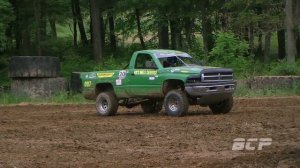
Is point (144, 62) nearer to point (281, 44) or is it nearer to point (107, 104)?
point (107, 104)

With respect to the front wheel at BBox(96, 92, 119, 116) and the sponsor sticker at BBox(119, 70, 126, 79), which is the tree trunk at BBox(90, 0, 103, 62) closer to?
the front wheel at BBox(96, 92, 119, 116)

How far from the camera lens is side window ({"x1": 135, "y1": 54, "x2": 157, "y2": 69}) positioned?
17.2 meters

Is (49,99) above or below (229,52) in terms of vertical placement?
below

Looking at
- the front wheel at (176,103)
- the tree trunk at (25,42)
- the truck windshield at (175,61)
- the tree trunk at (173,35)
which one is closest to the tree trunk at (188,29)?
the tree trunk at (173,35)

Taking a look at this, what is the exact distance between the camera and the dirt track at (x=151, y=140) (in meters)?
8.87

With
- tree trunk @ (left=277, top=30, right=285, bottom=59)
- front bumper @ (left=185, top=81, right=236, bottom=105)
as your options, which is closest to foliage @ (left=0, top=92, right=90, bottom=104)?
front bumper @ (left=185, top=81, right=236, bottom=105)

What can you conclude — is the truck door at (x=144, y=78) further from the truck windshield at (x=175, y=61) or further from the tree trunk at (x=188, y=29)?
the tree trunk at (x=188, y=29)

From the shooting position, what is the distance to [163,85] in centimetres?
1672

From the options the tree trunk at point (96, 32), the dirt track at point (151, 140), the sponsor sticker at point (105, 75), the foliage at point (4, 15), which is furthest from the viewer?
the tree trunk at point (96, 32)

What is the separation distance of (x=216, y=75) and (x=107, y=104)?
3.67 m

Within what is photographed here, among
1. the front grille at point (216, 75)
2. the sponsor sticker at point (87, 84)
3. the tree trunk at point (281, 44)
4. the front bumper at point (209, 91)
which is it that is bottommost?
the front bumper at point (209, 91)

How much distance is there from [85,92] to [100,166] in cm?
1038

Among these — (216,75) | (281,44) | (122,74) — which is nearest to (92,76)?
(122,74)

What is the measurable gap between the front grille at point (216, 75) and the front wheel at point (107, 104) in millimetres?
3338
